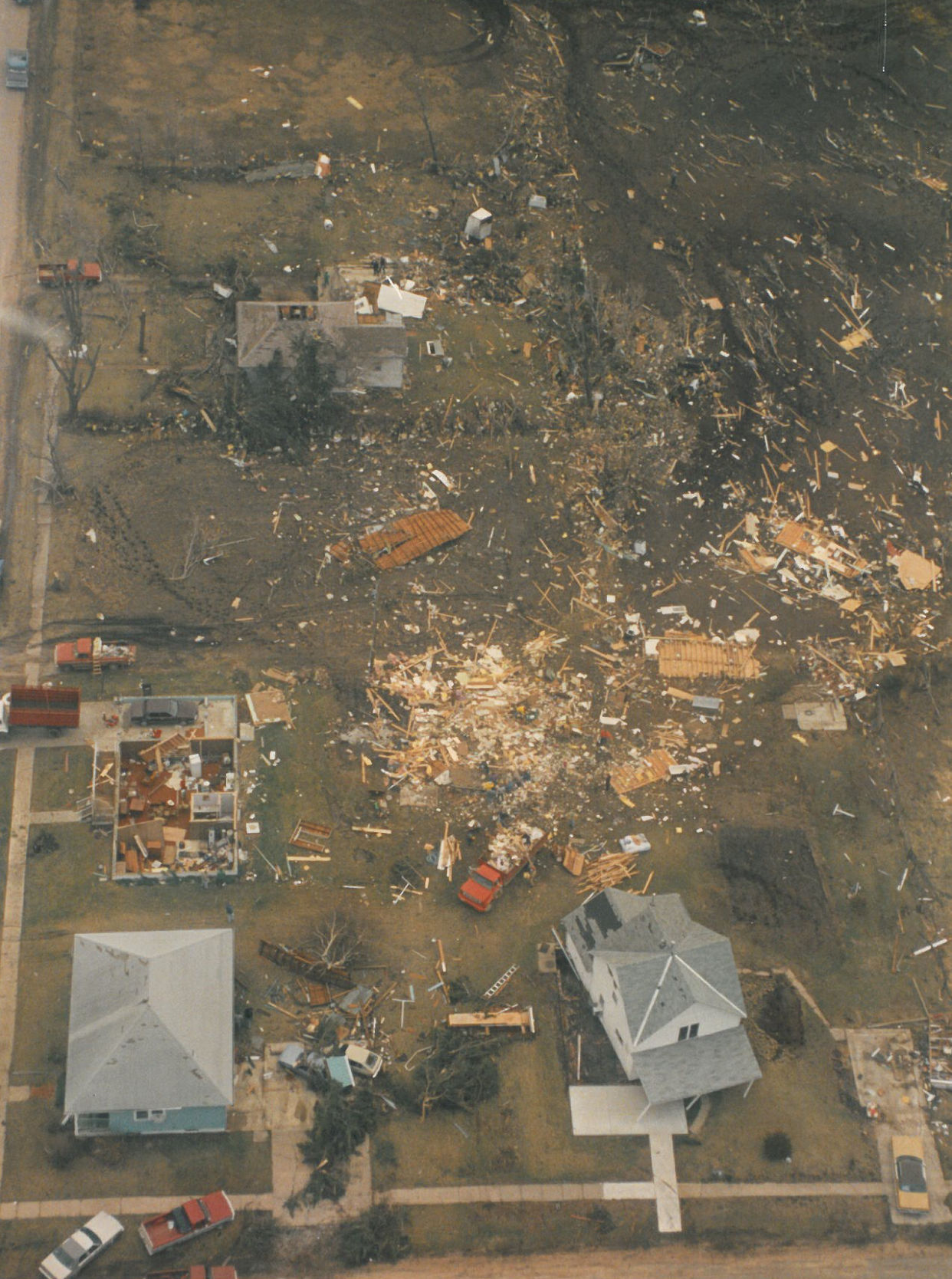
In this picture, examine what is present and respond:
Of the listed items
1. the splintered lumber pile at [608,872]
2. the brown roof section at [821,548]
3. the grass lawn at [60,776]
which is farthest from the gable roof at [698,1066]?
the grass lawn at [60,776]

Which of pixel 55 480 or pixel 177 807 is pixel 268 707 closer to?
pixel 177 807

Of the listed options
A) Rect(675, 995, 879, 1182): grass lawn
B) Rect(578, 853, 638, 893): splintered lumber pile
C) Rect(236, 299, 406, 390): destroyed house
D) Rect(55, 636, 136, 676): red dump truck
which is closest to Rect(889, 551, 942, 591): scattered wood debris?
Rect(578, 853, 638, 893): splintered lumber pile

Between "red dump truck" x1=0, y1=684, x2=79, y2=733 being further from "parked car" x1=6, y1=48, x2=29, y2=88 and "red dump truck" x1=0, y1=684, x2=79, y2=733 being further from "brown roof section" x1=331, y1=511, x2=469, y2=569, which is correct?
"parked car" x1=6, y1=48, x2=29, y2=88

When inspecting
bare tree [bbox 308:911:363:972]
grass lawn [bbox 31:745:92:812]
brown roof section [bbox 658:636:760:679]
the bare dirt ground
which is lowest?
the bare dirt ground

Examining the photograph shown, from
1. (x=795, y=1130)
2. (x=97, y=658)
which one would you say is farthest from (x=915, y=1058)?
(x=97, y=658)

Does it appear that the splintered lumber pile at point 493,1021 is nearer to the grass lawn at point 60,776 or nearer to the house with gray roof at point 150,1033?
the house with gray roof at point 150,1033

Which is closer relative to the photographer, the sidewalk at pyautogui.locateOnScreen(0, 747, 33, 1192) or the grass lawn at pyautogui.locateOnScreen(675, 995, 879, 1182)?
the sidewalk at pyautogui.locateOnScreen(0, 747, 33, 1192)
